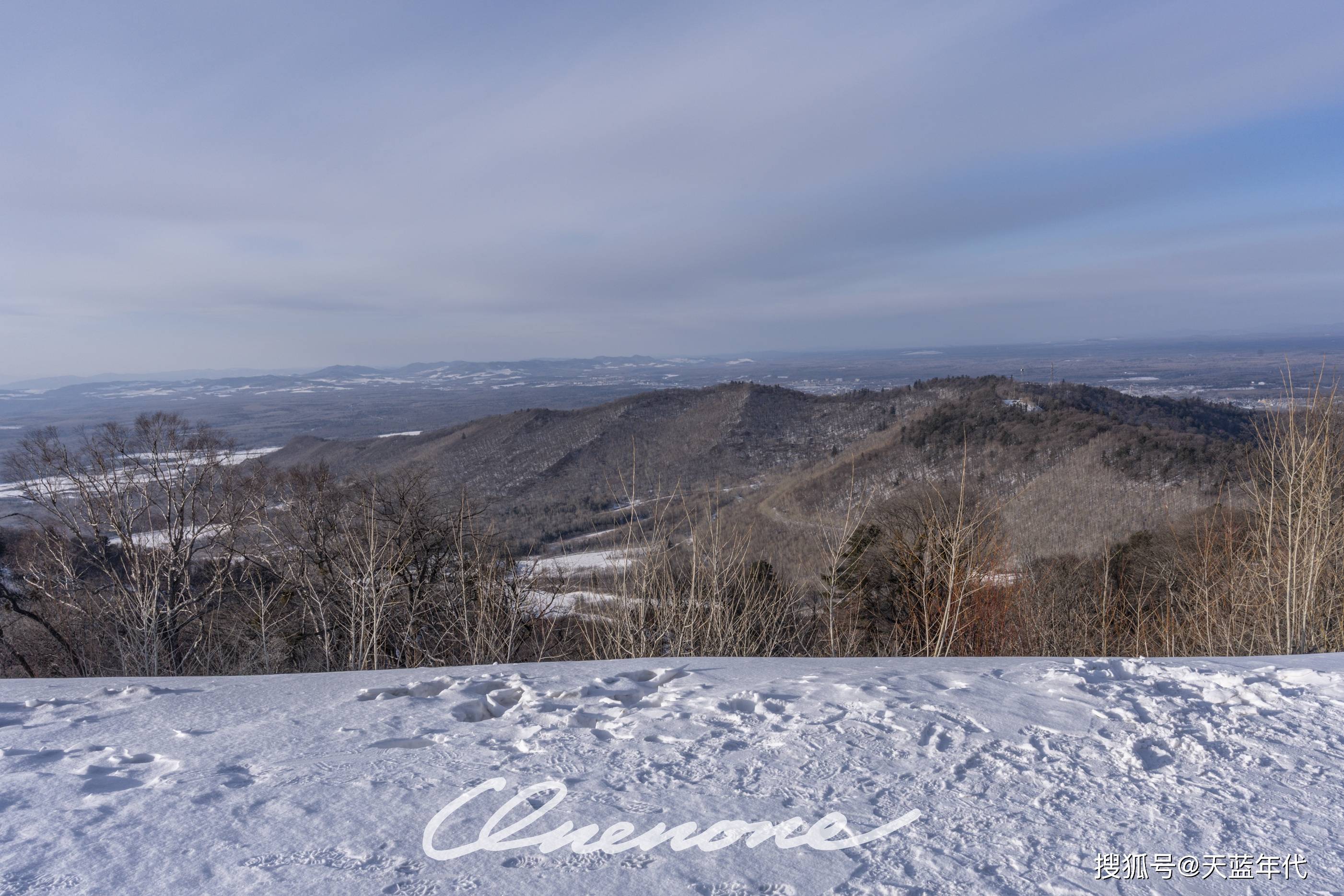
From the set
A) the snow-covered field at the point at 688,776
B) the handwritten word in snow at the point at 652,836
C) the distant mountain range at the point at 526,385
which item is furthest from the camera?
the distant mountain range at the point at 526,385

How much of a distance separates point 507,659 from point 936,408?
43.7 metres

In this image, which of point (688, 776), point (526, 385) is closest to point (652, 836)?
point (688, 776)

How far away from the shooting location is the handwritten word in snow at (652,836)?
246 centimetres

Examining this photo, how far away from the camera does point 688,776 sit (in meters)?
3.02

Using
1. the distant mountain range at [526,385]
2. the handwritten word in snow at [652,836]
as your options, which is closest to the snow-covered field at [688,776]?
the handwritten word in snow at [652,836]

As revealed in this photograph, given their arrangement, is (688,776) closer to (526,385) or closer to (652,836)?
(652,836)

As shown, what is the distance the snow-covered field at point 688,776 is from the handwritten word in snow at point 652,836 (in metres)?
0.02

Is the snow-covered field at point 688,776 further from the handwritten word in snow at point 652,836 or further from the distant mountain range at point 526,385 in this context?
the distant mountain range at point 526,385

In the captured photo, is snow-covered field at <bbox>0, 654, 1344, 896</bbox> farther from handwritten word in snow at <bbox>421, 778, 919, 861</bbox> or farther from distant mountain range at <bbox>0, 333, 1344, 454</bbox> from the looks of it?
distant mountain range at <bbox>0, 333, 1344, 454</bbox>

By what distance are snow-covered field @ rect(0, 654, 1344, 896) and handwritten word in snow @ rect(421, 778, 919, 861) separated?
2 cm

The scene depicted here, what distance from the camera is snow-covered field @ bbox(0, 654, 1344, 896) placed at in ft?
7.63

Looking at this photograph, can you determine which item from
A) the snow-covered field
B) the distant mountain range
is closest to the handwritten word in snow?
the snow-covered field

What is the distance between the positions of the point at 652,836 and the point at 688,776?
0.49 meters

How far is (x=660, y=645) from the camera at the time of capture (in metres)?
7.31
